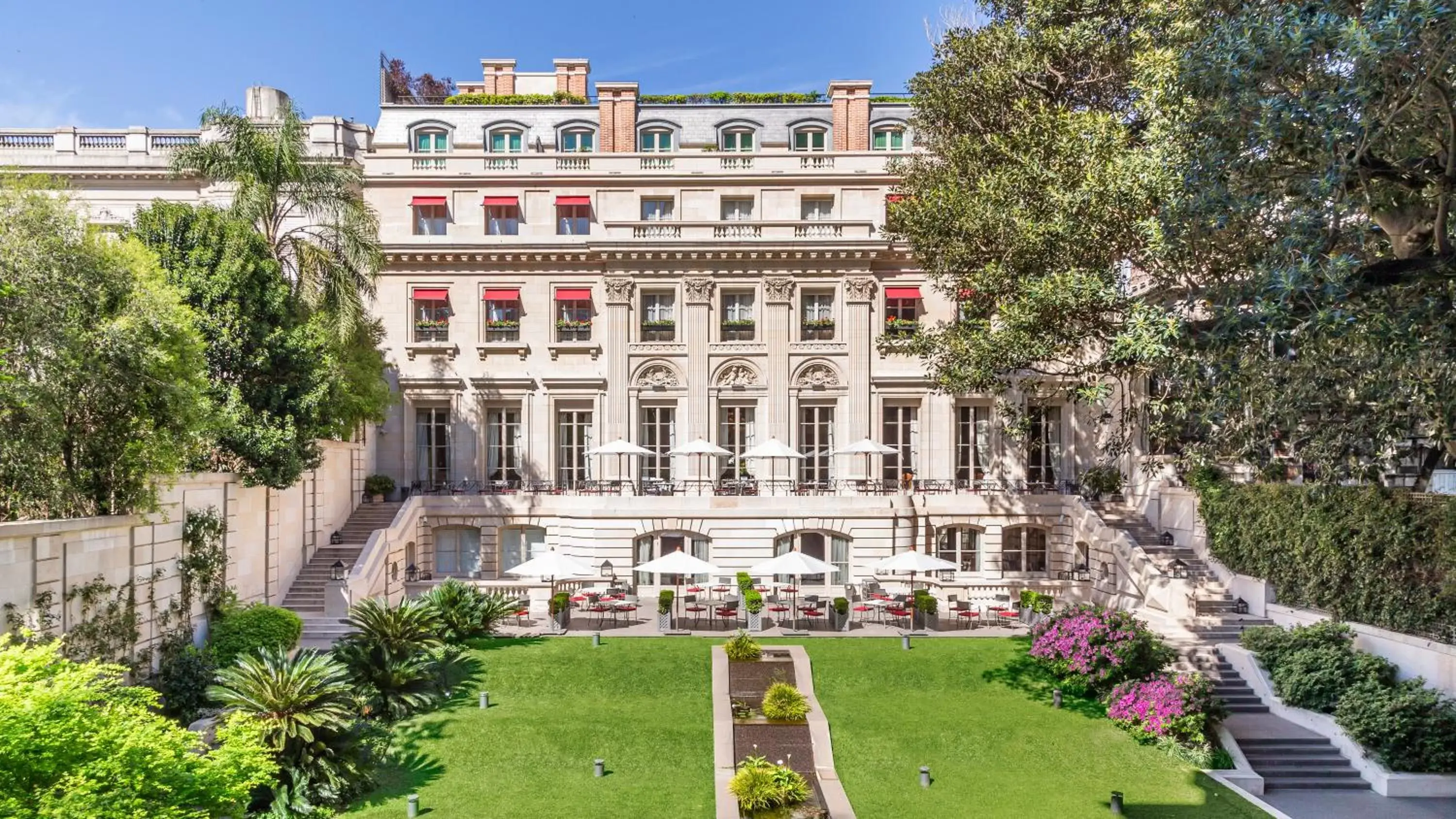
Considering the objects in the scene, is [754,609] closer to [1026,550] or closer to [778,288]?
[1026,550]

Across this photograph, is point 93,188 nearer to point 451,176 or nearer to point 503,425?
point 451,176

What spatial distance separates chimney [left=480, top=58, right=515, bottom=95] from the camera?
39.7 metres

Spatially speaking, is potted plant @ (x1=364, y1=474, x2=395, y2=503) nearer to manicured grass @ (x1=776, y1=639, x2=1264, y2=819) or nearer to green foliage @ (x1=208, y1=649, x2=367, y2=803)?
green foliage @ (x1=208, y1=649, x2=367, y2=803)

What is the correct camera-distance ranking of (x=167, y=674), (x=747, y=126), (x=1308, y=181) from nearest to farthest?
(x=1308, y=181) < (x=167, y=674) < (x=747, y=126)

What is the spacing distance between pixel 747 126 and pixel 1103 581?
76.5 ft

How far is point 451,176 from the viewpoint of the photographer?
35.0 metres

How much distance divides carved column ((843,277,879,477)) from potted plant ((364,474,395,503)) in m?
18.7

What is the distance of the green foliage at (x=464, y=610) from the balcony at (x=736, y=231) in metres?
15.4

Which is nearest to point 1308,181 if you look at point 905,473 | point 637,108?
point 905,473

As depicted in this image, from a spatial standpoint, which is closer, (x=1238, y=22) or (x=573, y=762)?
(x=1238, y=22)

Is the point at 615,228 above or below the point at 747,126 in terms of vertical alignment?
below

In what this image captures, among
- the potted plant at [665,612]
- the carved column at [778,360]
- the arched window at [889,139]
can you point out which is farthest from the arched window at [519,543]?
the arched window at [889,139]

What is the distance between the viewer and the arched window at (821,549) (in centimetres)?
3122

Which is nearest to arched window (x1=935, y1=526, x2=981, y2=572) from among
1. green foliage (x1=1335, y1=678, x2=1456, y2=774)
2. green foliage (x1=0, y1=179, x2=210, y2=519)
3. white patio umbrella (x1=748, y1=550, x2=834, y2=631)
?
white patio umbrella (x1=748, y1=550, x2=834, y2=631)
